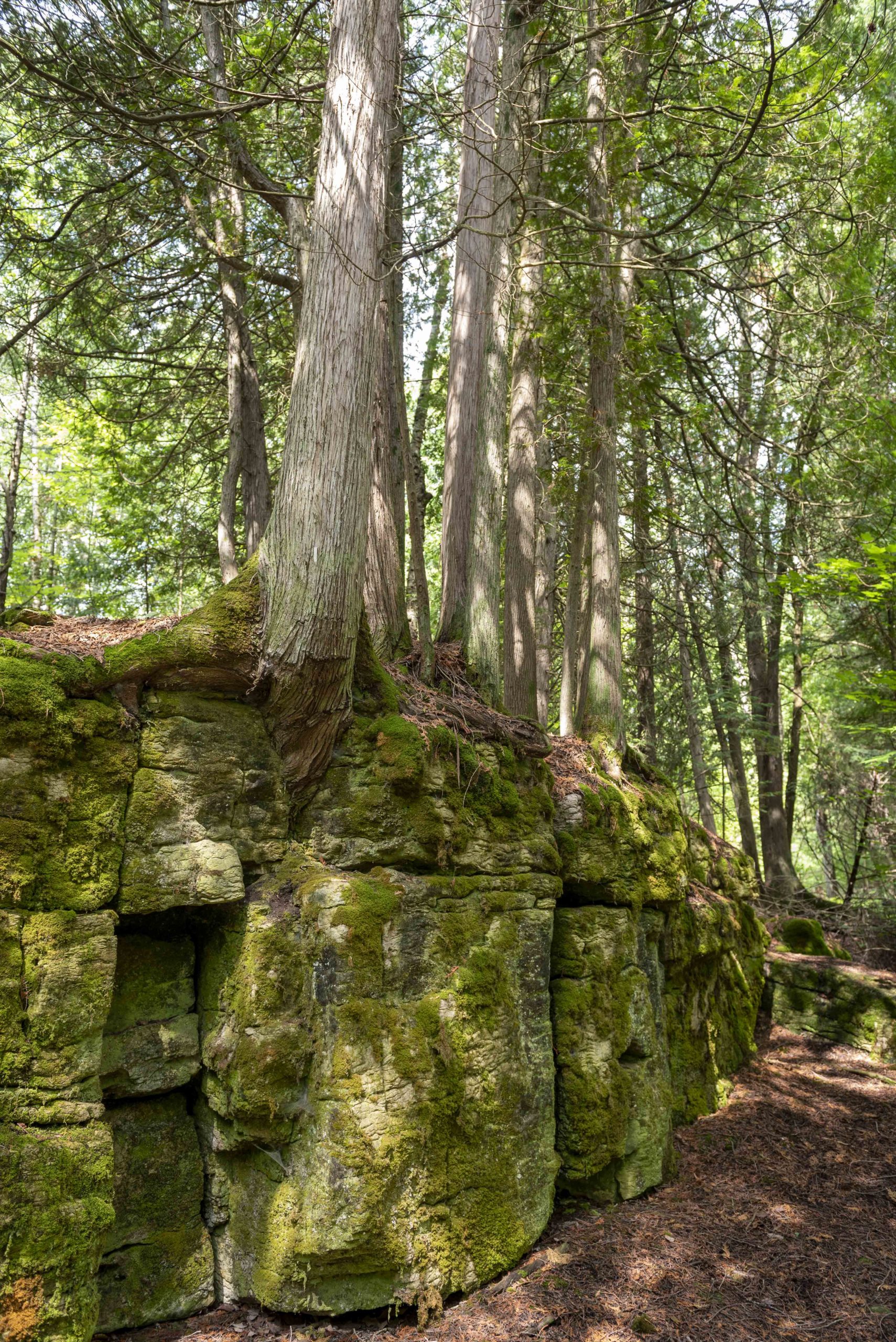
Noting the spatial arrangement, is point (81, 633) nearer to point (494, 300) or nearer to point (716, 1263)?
point (494, 300)

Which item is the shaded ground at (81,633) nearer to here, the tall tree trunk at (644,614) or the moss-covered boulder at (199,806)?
the moss-covered boulder at (199,806)

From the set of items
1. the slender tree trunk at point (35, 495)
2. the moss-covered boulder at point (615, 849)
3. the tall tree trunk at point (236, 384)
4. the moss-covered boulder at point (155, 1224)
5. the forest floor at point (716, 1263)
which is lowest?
Answer: the forest floor at point (716, 1263)

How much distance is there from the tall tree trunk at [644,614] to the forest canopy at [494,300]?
115 mm

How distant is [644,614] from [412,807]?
354 inches

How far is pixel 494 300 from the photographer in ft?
26.0

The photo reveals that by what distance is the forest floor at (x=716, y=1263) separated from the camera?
15.1 ft

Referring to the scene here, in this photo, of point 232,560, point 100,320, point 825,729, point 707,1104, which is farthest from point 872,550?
point 825,729

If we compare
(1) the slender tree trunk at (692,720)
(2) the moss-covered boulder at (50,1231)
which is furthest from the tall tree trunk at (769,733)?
(2) the moss-covered boulder at (50,1231)

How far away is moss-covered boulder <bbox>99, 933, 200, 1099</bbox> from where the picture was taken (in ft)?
15.1

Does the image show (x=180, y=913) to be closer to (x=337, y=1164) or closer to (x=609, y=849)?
(x=337, y=1164)

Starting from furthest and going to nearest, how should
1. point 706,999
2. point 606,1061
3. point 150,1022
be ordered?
1. point 706,999
2. point 606,1061
3. point 150,1022

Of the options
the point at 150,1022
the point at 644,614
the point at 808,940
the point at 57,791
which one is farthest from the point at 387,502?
the point at 808,940

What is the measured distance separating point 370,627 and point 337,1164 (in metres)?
3.59

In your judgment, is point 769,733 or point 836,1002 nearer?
point 836,1002
